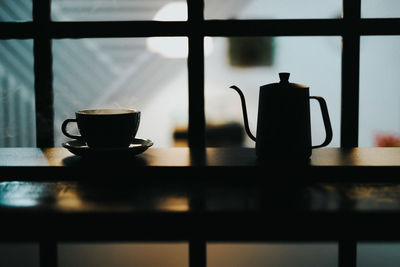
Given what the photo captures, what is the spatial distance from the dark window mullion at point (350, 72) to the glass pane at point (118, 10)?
1.33 ft

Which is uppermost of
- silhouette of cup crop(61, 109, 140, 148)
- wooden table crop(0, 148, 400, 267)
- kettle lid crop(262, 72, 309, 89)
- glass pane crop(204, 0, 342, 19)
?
glass pane crop(204, 0, 342, 19)

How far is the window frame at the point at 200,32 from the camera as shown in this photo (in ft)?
3.19

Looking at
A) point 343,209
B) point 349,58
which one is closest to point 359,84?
point 349,58

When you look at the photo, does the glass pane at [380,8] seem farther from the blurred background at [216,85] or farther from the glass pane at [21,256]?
the glass pane at [21,256]

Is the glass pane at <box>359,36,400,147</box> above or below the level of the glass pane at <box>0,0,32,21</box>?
below

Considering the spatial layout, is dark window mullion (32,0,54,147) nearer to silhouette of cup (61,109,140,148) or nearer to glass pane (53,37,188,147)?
glass pane (53,37,188,147)

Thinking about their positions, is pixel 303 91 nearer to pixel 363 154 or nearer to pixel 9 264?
pixel 363 154

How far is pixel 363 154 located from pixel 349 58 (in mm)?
265

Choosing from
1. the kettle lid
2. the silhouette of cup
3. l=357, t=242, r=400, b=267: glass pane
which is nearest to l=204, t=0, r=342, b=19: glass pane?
the kettle lid

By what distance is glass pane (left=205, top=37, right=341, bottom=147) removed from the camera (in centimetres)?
101

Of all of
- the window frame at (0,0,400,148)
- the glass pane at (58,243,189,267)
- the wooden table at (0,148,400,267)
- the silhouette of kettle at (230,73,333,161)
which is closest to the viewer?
the wooden table at (0,148,400,267)

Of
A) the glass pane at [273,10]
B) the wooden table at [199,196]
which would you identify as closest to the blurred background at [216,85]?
the glass pane at [273,10]

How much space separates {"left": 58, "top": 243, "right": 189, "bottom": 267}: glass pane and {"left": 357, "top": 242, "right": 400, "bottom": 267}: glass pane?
462 millimetres

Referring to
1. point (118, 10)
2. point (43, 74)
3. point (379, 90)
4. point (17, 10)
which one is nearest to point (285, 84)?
point (379, 90)
